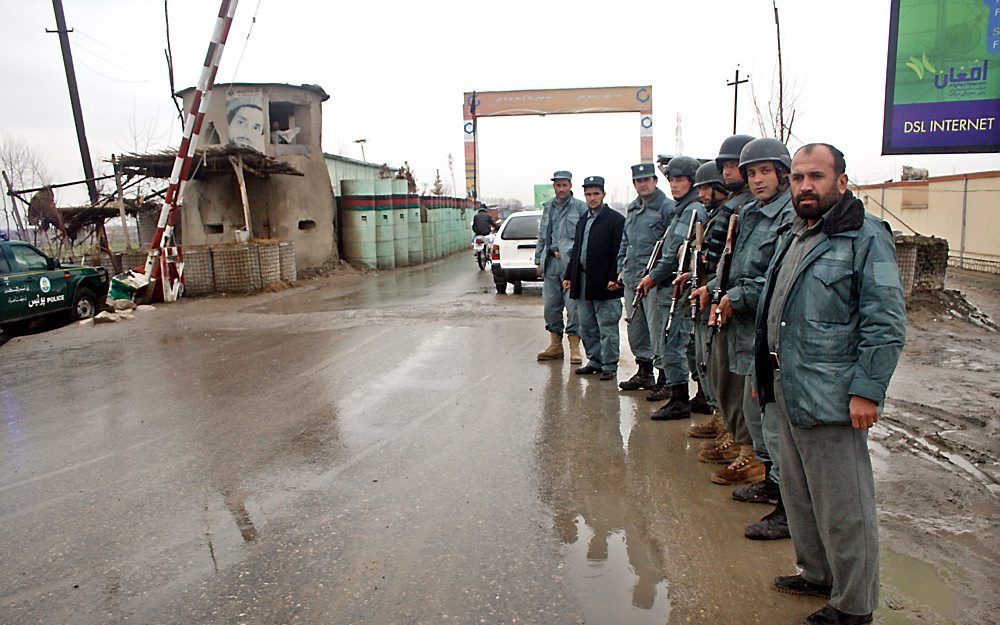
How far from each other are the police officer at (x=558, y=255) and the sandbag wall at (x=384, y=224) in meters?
13.4

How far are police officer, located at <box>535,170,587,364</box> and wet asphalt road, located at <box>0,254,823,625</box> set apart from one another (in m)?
0.30

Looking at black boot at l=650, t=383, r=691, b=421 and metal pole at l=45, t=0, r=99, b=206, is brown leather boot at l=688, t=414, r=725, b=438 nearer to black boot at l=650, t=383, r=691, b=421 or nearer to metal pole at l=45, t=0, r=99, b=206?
black boot at l=650, t=383, r=691, b=421

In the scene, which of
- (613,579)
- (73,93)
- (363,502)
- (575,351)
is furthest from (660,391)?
(73,93)

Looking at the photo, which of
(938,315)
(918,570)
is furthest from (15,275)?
(938,315)

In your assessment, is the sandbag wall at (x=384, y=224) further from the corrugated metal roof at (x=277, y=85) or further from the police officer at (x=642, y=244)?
the police officer at (x=642, y=244)

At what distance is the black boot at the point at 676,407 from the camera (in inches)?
217

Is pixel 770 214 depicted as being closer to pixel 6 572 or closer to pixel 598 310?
pixel 598 310

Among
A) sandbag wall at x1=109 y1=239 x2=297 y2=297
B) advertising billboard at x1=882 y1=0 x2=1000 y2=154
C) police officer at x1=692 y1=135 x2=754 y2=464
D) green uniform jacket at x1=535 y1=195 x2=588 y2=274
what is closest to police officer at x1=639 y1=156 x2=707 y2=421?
police officer at x1=692 y1=135 x2=754 y2=464

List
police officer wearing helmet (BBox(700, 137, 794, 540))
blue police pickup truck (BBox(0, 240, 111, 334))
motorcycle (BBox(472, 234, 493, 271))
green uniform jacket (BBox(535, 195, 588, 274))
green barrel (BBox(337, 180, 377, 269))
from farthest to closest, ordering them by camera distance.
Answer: green barrel (BBox(337, 180, 377, 269))
motorcycle (BBox(472, 234, 493, 271))
blue police pickup truck (BBox(0, 240, 111, 334))
green uniform jacket (BBox(535, 195, 588, 274))
police officer wearing helmet (BBox(700, 137, 794, 540))

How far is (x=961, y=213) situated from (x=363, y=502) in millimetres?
17929

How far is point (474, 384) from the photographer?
22.2 feet

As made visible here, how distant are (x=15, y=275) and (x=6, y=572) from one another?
907 centimetres

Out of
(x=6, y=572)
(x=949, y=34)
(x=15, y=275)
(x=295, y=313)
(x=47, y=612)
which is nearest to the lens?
(x=47, y=612)

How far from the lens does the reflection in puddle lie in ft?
9.30
